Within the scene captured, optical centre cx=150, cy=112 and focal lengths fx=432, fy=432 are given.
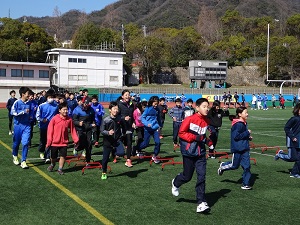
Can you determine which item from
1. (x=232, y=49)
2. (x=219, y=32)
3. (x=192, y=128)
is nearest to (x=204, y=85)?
(x=232, y=49)

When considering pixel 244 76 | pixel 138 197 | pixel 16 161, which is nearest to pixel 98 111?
pixel 16 161

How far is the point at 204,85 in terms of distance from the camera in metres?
68.4

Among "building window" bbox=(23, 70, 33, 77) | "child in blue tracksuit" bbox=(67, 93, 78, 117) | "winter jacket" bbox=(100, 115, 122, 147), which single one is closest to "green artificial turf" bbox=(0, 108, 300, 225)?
"winter jacket" bbox=(100, 115, 122, 147)

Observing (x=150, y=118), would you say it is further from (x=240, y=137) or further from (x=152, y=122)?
(x=240, y=137)

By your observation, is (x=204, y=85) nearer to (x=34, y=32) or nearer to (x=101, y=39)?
(x=101, y=39)

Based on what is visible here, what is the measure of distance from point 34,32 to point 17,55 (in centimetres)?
686

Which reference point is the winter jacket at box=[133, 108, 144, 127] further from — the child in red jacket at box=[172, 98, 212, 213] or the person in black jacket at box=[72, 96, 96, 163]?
the child in red jacket at box=[172, 98, 212, 213]

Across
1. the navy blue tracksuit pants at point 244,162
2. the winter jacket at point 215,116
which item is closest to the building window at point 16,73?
the winter jacket at point 215,116

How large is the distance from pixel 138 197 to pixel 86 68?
58928mm

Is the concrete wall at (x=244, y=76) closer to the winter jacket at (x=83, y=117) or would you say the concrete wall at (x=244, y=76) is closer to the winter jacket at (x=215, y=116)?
the winter jacket at (x=215, y=116)

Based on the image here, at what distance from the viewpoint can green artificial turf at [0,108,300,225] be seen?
7.12 metres

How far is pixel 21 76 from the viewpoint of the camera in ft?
180

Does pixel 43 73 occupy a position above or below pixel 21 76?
above

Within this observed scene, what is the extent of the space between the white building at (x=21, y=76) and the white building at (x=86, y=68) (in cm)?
718
